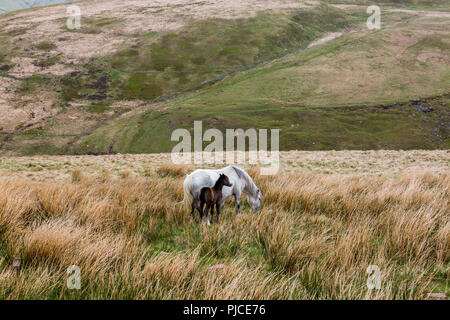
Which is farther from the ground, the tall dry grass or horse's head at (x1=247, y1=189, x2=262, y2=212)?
the tall dry grass

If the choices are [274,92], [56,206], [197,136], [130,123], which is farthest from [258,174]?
[274,92]

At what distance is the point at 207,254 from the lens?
3457mm

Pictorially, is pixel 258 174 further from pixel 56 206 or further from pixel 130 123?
pixel 130 123

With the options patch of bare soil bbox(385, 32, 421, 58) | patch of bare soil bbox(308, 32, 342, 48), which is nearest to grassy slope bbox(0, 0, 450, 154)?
patch of bare soil bbox(385, 32, 421, 58)

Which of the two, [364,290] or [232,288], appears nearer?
[232,288]

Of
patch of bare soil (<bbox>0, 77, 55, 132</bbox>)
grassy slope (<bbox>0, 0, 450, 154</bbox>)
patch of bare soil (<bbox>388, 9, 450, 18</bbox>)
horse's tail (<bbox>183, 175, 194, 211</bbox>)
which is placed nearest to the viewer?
horse's tail (<bbox>183, 175, 194, 211</bbox>)

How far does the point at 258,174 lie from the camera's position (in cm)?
1068

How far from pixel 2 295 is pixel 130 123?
218 ft

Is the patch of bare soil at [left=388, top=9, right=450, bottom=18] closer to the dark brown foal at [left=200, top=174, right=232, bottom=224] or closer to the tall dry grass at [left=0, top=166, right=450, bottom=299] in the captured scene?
the tall dry grass at [left=0, top=166, right=450, bottom=299]

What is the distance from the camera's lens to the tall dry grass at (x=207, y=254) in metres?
2.70

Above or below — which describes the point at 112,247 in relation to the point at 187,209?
above

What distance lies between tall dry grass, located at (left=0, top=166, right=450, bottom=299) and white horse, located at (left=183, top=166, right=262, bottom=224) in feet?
1.17

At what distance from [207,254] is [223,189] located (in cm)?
216

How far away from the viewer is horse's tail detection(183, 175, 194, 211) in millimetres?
5347
